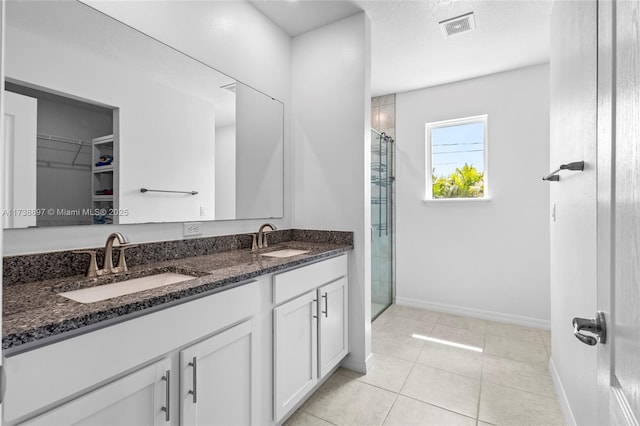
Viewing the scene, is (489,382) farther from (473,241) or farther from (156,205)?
(156,205)

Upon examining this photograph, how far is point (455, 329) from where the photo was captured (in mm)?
3023

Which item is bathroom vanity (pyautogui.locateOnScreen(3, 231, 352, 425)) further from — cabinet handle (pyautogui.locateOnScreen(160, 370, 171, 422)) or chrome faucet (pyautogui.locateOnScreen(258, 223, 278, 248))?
chrome faucet (pyautogui.locateOnScreen(258, 223, 278, 248))

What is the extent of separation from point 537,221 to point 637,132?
308cm

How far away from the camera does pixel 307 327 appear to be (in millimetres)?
1824

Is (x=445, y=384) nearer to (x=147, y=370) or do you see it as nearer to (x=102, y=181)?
(x=147, y=370)

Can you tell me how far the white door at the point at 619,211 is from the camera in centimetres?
48

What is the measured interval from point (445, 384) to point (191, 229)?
191 cm

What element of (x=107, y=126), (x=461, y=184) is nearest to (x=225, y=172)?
(x=107, y=126)

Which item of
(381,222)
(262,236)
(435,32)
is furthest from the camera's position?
(381,222)

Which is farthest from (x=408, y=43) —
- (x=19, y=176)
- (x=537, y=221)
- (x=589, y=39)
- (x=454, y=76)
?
(x=19, y=176)

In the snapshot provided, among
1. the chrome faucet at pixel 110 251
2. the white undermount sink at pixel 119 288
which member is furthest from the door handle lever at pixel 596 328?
the chrome faucet at pixel 110 251

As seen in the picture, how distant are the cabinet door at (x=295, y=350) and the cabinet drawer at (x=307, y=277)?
5cm

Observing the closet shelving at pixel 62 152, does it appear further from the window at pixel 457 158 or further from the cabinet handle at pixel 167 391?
the window at pixel 457 158

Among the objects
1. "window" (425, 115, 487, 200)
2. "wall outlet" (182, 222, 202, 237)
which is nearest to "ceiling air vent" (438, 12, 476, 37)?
"window" (425, 115, 487, 200)
